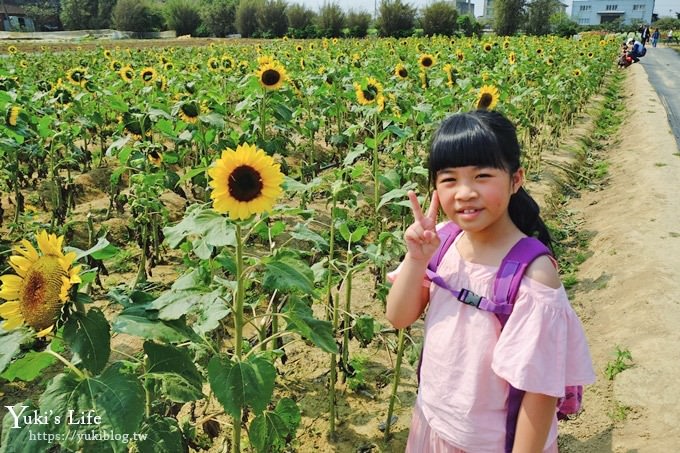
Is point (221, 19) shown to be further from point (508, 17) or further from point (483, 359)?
point (483, 359)

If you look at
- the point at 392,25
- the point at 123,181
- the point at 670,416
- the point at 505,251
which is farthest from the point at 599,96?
the point at 392,25

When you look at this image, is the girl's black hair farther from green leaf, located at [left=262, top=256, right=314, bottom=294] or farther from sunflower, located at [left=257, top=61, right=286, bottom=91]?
sunflower, located at [left=257, top=61, right=286, bottom=91]

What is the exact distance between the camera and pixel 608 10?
106438mm

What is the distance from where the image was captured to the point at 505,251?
57.9 inches

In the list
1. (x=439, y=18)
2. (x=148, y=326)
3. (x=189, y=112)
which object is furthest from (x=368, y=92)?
(x=439, y=18)

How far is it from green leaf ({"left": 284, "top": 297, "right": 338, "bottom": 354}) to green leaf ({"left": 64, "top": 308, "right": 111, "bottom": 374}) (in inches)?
21.1

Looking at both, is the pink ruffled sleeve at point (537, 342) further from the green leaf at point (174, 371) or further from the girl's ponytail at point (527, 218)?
the green leaf at point (174, 371)

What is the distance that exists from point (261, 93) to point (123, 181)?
254 cm

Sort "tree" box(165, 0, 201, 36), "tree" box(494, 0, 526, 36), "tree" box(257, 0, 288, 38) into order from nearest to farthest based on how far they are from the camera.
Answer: "tree" box(494, 0, 526, 36) < "tree" box(257, 0, 288, 38) < "tree" box(165, 0, 201, 36)

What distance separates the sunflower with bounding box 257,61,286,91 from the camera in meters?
4.37

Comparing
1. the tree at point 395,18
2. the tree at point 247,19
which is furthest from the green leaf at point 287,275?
the tree at point 247,19

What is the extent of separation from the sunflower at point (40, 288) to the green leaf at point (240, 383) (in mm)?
430

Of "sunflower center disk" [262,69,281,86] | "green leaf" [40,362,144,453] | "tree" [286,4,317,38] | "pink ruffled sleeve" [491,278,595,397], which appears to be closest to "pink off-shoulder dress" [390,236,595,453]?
"pink ruffled sleeve" [491,278,595,397]

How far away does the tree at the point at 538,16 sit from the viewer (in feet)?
138
